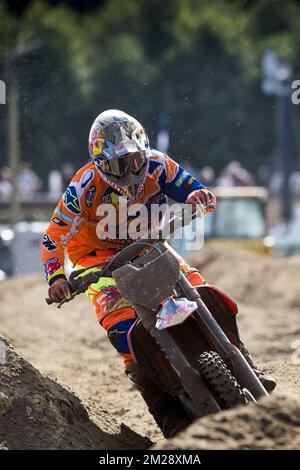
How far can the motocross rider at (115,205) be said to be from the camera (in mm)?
6020

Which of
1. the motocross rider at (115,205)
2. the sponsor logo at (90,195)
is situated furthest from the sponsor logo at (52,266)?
the sponsor logo at (90,195)

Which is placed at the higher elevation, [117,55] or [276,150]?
[117,55]

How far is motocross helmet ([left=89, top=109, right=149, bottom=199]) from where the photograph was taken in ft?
20.3

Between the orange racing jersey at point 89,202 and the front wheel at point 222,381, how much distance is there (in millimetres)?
1353

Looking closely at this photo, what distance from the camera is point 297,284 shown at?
55.5 feet

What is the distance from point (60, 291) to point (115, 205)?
34.4 inches

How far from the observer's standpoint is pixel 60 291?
19.9 ft

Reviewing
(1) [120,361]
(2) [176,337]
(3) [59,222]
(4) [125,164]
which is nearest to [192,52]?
(1) [120,361]

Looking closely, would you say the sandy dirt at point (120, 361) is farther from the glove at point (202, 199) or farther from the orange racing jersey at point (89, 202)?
the glove at point (202, 199)

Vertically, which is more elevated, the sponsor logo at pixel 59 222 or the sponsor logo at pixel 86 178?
the sponsor logo at pixel 86 178
